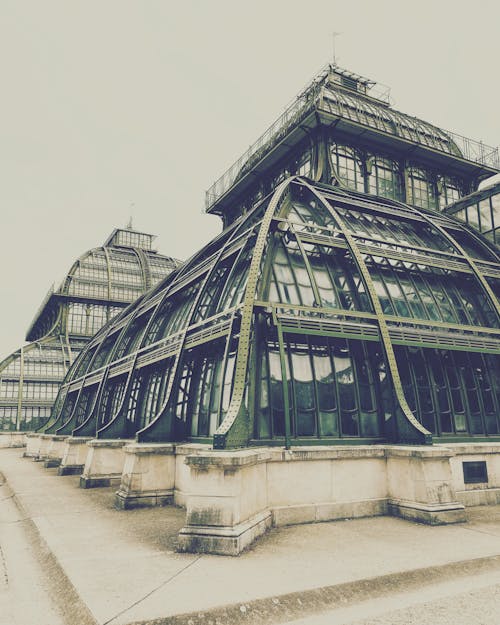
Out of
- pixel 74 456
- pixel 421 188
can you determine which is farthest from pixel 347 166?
pixel 74 456

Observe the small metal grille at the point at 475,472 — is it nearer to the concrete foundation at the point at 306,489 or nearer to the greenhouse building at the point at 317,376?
the greenhouse building at the point at 317,376

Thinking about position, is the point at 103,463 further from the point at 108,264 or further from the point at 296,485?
the point at 108,264

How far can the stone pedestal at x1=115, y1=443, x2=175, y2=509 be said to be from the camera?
16.4 metres

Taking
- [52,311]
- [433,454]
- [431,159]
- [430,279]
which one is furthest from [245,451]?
[52,311]

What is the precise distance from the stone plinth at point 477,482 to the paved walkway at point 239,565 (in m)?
0.69

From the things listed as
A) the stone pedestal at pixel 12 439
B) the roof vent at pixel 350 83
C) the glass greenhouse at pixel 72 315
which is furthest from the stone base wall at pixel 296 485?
the glass greenhouse at pixel 72 315

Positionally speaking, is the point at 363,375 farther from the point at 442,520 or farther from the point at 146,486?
the point at 146,486

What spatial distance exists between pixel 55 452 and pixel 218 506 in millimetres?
25283

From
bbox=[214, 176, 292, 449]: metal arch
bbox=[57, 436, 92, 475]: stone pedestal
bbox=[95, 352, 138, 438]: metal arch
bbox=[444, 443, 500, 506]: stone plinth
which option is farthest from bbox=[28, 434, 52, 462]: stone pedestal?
bbox=[444, 443, 500, 506]: stone plinth

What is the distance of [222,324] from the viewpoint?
1584cm

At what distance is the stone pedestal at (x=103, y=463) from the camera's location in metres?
21.5

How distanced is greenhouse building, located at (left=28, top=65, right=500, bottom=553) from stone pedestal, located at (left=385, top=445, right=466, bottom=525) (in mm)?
41

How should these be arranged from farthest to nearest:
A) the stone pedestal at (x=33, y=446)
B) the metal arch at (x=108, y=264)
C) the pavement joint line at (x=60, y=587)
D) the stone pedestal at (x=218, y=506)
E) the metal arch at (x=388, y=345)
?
the metal arch at (x=108, y=264) < the stone pedestal at (x=33, y=446) < the metal arch at (x=388, y=345) < the stone pedestal at (x=218, y=506) < the pavement joint line at (x=60, y=587)

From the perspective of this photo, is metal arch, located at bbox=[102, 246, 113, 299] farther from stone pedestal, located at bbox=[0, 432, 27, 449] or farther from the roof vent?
the roof vent
